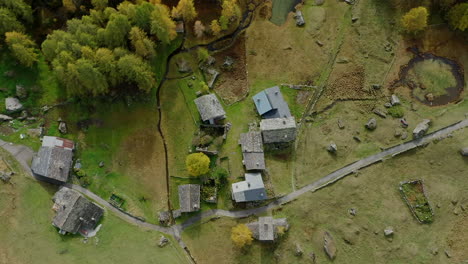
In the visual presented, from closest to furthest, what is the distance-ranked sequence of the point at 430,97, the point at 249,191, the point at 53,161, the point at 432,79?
the point at 249,191 < the point at 53,161 < the point at 430,97 < the point at 432,79

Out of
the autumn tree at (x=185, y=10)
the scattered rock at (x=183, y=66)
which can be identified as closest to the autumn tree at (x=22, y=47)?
the scattered rock at (x=183, y=66)

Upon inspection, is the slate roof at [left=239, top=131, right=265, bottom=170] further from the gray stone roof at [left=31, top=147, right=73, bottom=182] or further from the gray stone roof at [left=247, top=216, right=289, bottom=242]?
the gray stone roof at [left=31, top=147, right=73, bottom=182]

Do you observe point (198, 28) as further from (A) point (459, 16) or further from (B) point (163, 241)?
(A) point (459, 16)

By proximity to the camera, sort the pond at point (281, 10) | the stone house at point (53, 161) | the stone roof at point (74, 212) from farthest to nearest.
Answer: the pond at point (281, 10) → the stone house at point (53, 161) → the stone roof at point (74, 212)

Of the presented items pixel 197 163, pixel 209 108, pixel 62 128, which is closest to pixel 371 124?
pixel 209 108

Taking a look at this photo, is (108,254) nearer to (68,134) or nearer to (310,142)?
(68,134)

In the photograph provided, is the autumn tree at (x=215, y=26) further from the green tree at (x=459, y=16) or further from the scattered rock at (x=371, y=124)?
the green tree at (x=459, y=16)
